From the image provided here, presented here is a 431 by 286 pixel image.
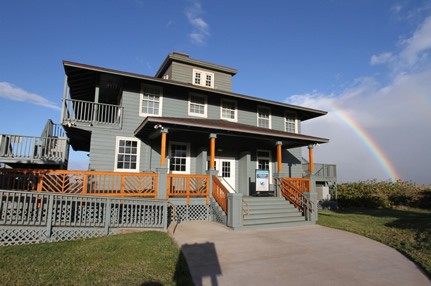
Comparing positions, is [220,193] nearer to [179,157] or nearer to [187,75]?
[179,157]

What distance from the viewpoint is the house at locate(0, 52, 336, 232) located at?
1075 centimetres

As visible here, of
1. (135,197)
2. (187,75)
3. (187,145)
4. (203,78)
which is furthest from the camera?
(203,78)

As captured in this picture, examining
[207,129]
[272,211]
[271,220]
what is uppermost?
[207,129]

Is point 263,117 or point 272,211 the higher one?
point 263,117

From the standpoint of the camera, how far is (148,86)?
46.7ft

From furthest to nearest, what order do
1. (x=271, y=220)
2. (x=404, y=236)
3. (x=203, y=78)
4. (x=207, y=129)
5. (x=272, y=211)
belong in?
1. (x=203, y=78)
2. (x=207, y=129)
3. (x=272, y=211)
4. (x=271, y=220)
5. (x=404, y=236)

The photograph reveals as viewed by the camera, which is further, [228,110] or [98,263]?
[228,110]

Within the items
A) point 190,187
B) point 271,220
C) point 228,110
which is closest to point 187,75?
point 228,110

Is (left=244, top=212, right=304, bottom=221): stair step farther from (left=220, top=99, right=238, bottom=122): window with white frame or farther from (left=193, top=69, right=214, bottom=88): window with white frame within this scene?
(left=193, top=69, right=214, bottom=88): window with white frame

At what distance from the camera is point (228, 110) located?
53.7ft

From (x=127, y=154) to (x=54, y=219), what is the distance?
5.17 m

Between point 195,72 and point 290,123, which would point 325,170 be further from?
point 195,72

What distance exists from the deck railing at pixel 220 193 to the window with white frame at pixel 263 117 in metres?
6.82

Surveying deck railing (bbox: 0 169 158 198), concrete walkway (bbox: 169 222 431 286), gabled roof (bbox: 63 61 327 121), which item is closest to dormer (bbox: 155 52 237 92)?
gabled roof (bbox: 63 61 327 121)
